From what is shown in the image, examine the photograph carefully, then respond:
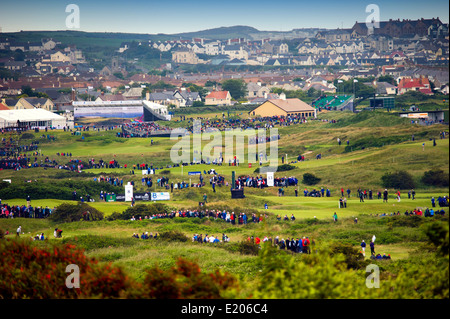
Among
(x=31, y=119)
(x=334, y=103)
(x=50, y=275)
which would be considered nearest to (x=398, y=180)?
(x=50, y=275)

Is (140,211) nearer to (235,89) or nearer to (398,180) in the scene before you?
(398,180)

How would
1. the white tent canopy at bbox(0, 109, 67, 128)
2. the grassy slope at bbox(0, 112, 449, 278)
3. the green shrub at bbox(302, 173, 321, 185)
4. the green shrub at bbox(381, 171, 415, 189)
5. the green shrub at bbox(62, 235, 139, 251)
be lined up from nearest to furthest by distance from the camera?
the grassy slope at bbox(0, 112, 449, 278) < the green shrub at bbox(62, 235, 139, 251) < the green shrub at bbox(381, 171, 415, 189) < the green shrub at bbox(302, 173, 321, 185) < the white tent canopy at bbox(0, 109, 67, 128)

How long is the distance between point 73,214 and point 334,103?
8864 centimetres

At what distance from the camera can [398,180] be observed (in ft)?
163

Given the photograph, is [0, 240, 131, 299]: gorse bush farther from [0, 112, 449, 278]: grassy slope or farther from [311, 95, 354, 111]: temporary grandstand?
[311, 95, 354, 111]: temporary grandstand

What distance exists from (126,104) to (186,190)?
2911 inches

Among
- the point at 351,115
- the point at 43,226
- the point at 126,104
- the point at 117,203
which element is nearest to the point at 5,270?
the point at 43,226

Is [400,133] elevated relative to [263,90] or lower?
lower

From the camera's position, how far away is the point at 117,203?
1966 inches

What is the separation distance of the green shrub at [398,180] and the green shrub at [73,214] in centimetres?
2445

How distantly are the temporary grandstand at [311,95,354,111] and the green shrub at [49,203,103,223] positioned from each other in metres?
79.5

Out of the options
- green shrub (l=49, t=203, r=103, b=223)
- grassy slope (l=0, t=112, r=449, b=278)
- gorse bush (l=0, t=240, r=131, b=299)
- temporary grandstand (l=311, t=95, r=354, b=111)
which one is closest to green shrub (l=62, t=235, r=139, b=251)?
grassy slope (l=0, t=112, r=449, b=278)

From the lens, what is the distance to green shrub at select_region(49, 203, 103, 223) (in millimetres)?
43344
